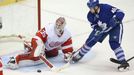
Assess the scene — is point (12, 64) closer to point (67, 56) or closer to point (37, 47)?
point (37, 47)

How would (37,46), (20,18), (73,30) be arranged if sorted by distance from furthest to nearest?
(20,18) < (73,30) < (37,46)

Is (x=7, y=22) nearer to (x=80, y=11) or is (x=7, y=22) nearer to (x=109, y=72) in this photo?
(x=80, y=11)

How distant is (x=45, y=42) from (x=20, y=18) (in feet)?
4.30

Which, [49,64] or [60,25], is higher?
[60,25]

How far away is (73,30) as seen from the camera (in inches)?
143

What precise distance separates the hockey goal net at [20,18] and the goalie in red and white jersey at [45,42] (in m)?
0.49

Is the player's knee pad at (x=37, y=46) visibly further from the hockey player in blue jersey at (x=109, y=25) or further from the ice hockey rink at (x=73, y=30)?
the hockey player in blue jersey at (x=109, y=25)

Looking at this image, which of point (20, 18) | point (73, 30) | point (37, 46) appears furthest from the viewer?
point (20, 18)

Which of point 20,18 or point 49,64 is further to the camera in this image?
point 20,18

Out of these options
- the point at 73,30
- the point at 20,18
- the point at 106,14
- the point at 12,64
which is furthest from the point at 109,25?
the point at 20,18

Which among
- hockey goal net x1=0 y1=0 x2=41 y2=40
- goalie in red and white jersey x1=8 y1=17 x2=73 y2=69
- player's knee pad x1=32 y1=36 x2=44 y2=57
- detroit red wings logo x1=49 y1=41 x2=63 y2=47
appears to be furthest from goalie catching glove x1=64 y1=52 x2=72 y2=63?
hockey goal net x1=0 y1=0 x2=41 y2=40

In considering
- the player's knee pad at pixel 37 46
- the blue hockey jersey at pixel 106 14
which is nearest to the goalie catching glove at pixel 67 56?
the player's knee pad at pixel 37 46

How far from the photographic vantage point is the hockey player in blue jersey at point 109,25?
8.77 ft

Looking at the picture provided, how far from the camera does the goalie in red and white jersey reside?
8.79 ft
